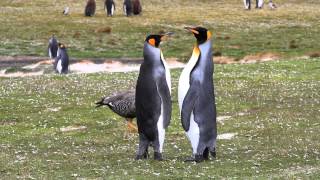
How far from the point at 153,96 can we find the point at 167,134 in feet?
13.1

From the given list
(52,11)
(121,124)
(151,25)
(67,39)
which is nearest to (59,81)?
(121,124)

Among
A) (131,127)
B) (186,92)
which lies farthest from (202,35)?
(131,127)

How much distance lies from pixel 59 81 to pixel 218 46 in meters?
18.8

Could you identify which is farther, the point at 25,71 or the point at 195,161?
the point at 25,71

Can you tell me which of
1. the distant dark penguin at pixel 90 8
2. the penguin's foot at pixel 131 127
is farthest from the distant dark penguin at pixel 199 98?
the distant dark penguin at pixel 90 8

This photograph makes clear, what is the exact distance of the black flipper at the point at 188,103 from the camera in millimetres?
13406

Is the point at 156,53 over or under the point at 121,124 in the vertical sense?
over

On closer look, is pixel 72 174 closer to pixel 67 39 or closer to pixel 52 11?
pixel 67 39

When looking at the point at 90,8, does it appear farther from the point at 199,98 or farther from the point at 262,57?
the point at 199,98

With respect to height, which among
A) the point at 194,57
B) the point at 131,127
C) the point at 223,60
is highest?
the point at 194,57

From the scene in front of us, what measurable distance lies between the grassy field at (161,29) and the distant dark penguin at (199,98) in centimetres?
2601

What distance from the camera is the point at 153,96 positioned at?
13.5 metres

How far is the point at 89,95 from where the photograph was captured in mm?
23438

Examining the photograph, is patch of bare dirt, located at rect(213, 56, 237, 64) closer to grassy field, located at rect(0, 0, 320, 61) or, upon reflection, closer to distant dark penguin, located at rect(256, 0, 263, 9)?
grassy field, located at rect(0, 0, 320, 61)
